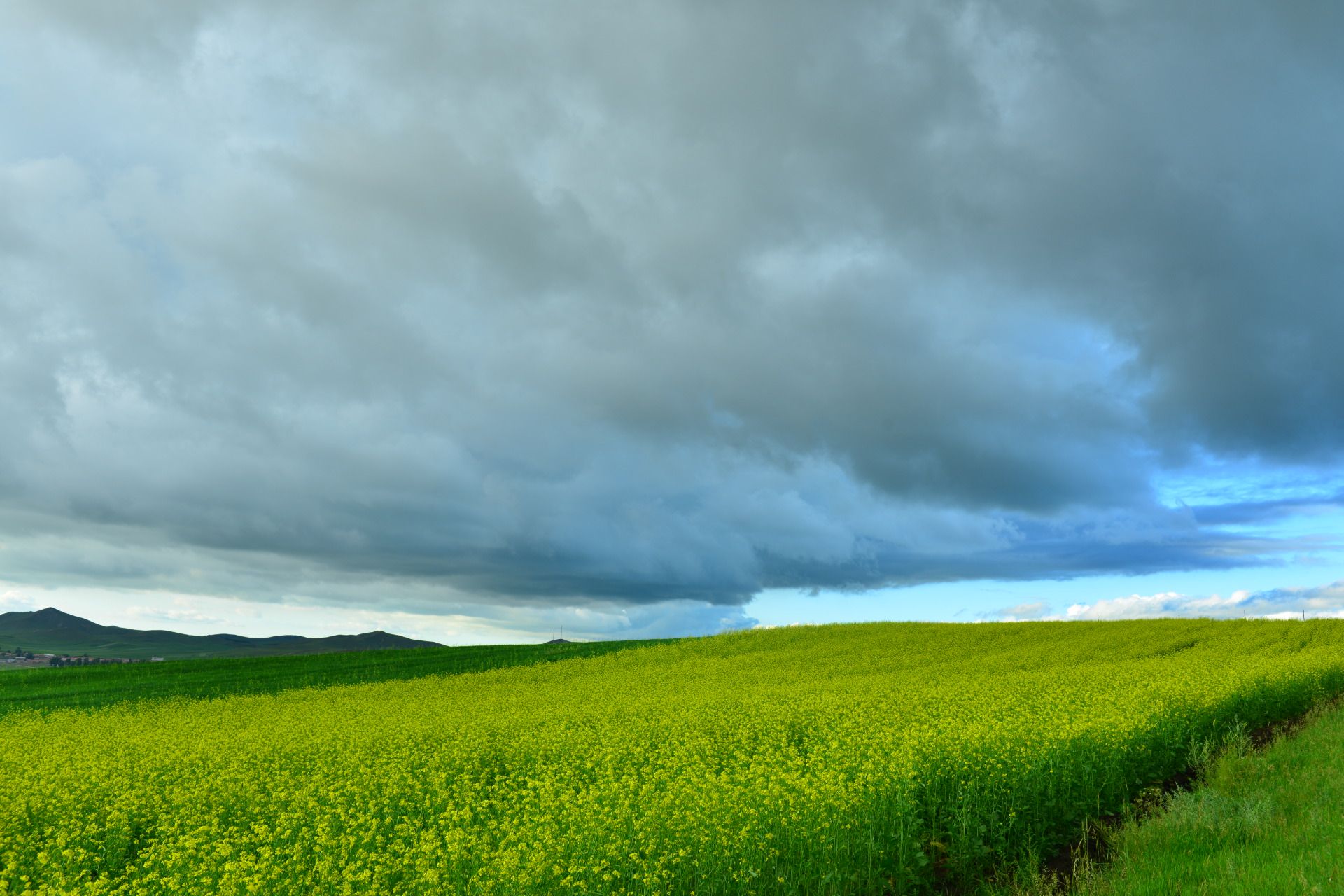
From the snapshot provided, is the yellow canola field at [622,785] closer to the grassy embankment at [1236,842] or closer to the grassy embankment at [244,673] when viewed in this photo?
the grassy embankment at [1236,842]

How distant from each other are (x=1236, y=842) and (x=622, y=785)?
712 cm

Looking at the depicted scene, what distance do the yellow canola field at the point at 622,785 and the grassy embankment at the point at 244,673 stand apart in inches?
415

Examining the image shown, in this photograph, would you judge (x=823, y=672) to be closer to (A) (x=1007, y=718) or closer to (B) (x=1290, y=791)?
(A) (x=1007, y=718)

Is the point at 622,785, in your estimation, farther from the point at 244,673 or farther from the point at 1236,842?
the point at 244,673

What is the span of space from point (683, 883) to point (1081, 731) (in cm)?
768

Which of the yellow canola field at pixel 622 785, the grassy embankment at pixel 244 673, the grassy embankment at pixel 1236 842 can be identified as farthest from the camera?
the grassy embankment at pixel 244 673

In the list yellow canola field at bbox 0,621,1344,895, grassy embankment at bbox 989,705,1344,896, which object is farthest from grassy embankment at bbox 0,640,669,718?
grassy embankment at bbox 989,705,1344,896

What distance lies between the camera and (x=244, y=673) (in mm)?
40812

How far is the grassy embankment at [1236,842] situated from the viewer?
7785 millimetres

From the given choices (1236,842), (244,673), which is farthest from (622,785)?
(244,673)

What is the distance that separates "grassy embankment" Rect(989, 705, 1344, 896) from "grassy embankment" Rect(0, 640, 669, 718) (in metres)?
34.2

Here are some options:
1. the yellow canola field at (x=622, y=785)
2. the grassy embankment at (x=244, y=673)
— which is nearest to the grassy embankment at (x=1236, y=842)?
the yellow canola field at (x=622, y=785)

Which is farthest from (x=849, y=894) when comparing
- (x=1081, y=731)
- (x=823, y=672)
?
(x=823, y=672)

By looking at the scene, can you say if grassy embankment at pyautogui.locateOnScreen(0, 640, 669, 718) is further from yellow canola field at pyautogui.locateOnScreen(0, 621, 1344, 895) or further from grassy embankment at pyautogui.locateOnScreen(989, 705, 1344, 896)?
grassy embankment at pyautogui.locateOnScreen(989, 705, 1344, 896)
